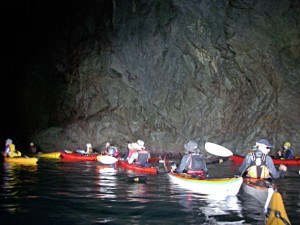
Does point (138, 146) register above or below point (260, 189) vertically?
above

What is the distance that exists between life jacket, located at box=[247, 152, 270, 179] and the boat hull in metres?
0.59

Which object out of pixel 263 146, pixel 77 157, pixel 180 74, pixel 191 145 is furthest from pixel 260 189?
pixel 180 74

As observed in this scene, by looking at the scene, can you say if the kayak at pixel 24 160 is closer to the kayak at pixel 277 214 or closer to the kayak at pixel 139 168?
the kayak at pixel 139 168

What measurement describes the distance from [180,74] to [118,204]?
16331 millimetres

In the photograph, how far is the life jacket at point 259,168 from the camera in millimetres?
8430

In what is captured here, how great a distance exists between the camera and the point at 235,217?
22.0ft

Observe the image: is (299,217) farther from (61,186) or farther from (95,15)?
(95,15)

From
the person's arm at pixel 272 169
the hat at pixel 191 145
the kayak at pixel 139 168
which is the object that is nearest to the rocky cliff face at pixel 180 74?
the kayak at pixel 139 168

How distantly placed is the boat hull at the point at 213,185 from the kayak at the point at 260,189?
0.26m

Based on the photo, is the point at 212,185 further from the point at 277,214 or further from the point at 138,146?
the point at 138,146

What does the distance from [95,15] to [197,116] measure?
10.7 meters

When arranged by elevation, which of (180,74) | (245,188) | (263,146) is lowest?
(245,188)

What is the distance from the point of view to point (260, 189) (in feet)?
24.5

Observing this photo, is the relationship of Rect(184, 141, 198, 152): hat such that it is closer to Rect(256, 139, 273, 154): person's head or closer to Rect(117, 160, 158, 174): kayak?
Rect(256, 139, 273, 154): person's head
